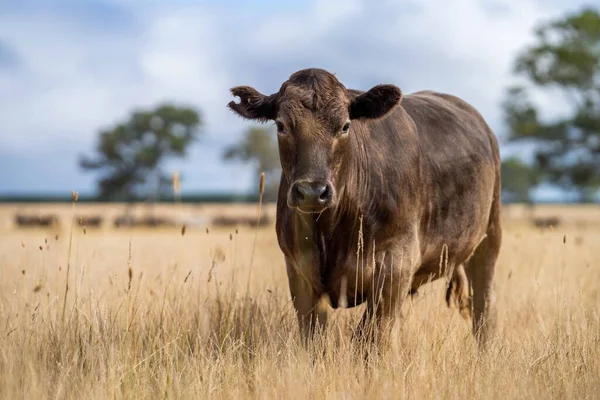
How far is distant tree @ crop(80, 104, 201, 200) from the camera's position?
56594 millimetres

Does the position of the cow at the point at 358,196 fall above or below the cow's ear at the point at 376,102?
below

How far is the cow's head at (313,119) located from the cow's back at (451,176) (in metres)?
1.01

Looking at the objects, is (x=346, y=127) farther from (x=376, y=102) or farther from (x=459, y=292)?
(x=459, y=292)

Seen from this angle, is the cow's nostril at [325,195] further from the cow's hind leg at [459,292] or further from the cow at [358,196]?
the cow's hind leg at [459,292]

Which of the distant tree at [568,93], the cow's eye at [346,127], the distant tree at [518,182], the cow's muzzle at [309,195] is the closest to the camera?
the cow's muzzle at [309,195]

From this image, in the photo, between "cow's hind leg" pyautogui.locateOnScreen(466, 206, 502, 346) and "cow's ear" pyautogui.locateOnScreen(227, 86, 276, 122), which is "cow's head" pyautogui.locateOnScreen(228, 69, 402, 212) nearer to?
"cow's ear" pyautogui.locateOnScreen(227, 86, 276, 122)

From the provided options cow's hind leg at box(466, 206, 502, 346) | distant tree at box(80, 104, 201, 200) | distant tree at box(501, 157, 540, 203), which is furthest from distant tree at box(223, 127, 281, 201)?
cow's hind leg at box(466, 206, 502, 346)

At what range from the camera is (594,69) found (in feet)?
119

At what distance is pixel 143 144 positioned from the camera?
5709 centimetres

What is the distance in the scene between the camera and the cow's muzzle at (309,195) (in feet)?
14.6

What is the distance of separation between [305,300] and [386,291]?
1.99ft

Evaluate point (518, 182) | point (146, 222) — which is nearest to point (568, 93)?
point (146, 222)

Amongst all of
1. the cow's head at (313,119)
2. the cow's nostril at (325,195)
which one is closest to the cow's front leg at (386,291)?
the cow's head at (313,119)

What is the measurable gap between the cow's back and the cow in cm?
2
